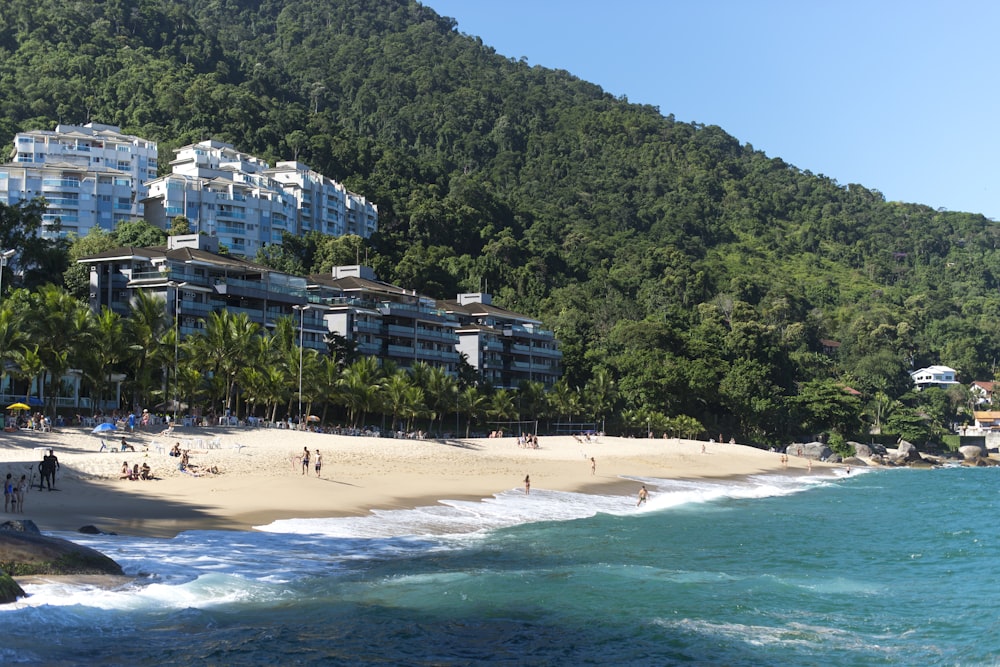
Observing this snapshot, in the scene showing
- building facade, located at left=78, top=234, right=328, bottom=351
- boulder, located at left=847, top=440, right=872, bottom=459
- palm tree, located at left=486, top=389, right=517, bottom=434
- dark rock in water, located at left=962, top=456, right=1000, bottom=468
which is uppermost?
building facade, located at left=78, top=234, right=328, bottom=351

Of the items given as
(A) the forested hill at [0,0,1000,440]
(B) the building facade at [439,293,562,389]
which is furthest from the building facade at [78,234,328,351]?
(A) the forested hill at [0,0,1000,440]

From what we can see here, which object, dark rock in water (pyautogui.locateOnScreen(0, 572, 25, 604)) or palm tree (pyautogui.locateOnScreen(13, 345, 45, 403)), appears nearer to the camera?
dark rock in water (pyautogui.locateOnScreen(0, 572, 25, 604))

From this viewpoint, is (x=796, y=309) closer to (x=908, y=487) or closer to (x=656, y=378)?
(x=656, y=378)

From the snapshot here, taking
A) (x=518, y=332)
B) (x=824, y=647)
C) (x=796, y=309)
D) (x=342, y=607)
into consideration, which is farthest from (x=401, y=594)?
(x=796, y=309)

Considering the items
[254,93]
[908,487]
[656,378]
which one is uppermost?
[254,93]

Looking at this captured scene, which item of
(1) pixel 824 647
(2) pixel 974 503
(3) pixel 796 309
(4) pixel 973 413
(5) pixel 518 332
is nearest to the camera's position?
(1) pixel 824 647

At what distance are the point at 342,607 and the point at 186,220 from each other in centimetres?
8797

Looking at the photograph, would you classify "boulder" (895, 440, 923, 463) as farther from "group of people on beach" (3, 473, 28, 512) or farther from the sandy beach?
"group of people on beach" (3, 473, 28, 512)

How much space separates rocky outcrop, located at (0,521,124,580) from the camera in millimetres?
19938

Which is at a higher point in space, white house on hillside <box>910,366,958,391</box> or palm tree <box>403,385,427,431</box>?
white house on hillside <box>910,366,958,391</box>

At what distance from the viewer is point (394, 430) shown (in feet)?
231

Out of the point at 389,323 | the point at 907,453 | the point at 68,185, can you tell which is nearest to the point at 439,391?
the point at 389,323

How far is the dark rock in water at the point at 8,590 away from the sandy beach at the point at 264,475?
7313mm

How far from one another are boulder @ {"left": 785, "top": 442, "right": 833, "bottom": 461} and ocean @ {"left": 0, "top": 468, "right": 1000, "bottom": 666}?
6013 cm
